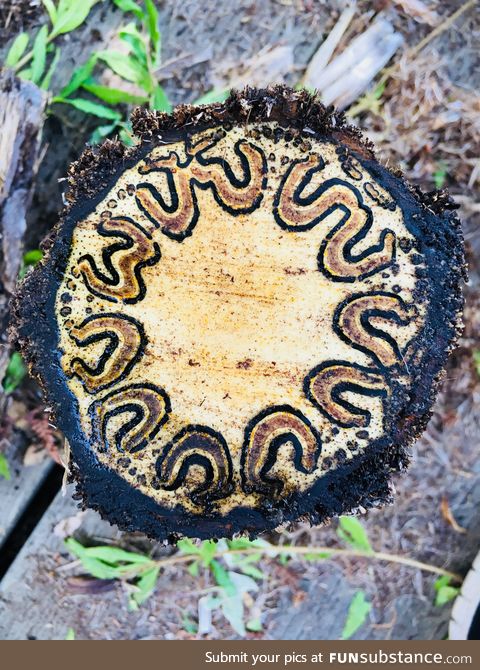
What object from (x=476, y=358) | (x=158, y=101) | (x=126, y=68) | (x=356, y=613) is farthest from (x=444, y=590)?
(x=126, y=68)

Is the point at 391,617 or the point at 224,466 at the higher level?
the point at 224,466

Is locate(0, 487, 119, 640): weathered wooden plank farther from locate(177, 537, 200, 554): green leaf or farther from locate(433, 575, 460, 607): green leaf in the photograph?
locate(433, 575, 460, 607): green leaf

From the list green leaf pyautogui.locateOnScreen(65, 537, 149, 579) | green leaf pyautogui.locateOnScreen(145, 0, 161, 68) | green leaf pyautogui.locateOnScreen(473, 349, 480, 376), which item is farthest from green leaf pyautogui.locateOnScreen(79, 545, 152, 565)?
green leaf pyautogui.locateOnScreen(145, 0, 161, 68)

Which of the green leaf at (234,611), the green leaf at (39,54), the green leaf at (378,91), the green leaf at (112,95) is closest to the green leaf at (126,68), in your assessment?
the green leaf at (112,95)

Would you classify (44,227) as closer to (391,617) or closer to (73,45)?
(73,45)

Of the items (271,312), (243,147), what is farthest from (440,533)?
(243,147)
